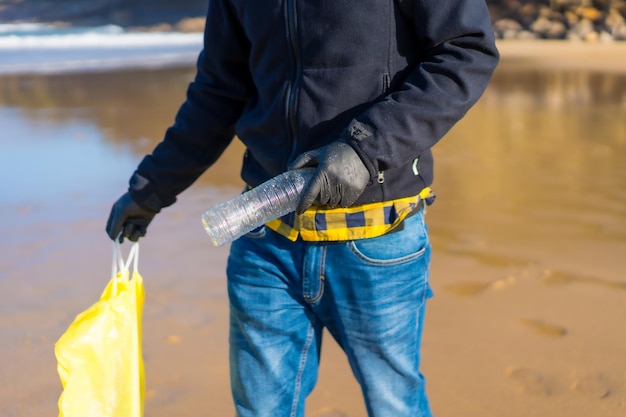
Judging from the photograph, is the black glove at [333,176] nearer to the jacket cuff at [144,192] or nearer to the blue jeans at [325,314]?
the blue jeans at [325,314]

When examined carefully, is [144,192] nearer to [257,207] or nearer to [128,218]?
[128,218]

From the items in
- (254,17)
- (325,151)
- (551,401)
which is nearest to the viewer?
(325,151)

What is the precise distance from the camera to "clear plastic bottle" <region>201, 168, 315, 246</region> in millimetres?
1360

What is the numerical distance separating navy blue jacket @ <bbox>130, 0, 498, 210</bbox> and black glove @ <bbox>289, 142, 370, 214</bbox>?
26mm

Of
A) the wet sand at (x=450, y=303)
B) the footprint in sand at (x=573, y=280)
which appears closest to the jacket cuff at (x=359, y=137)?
the wet sand at (x=450, y=303)

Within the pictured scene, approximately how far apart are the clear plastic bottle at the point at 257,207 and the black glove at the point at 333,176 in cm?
2

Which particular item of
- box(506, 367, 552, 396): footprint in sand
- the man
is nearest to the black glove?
the man

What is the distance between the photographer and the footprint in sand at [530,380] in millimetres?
2400

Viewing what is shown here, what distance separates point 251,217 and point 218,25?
0.57m

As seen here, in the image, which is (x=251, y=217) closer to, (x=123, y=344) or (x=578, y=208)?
(x=123, y=344)

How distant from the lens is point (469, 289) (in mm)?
3193

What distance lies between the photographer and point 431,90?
1.39 m

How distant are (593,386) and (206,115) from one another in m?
1.58

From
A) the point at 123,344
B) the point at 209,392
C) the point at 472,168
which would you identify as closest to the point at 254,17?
the point at 123,344
